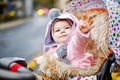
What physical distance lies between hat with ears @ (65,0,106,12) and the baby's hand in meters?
0.10

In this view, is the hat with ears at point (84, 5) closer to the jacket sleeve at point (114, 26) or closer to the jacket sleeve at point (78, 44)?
the jacket sleeve at point (114, 26)

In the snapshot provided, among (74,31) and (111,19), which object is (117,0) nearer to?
(111,19)

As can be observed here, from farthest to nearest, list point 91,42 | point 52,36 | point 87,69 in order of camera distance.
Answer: point 52,36
point 91,42
point 87,69

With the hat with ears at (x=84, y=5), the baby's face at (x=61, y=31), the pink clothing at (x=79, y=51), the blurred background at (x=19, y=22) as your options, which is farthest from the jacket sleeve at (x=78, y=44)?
the blurred background at (x=19, y=22)

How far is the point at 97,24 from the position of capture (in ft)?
7.14

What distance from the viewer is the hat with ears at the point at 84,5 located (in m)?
2.24

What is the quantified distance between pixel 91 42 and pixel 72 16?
24 centimetres

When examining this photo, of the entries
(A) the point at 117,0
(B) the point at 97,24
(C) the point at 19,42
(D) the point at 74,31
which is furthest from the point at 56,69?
(C) the point at 19,42

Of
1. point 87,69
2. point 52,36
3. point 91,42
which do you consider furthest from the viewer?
point 52,36

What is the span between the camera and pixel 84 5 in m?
2.32

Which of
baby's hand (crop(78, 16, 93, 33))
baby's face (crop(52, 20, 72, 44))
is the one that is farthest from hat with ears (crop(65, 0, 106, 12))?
baby's face (crop(52, 20, 72, 44))

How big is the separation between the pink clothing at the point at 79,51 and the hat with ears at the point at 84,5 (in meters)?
0.30

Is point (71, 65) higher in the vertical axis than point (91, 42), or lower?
lower

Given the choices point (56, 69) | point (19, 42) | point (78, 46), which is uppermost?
point (78, 46)
